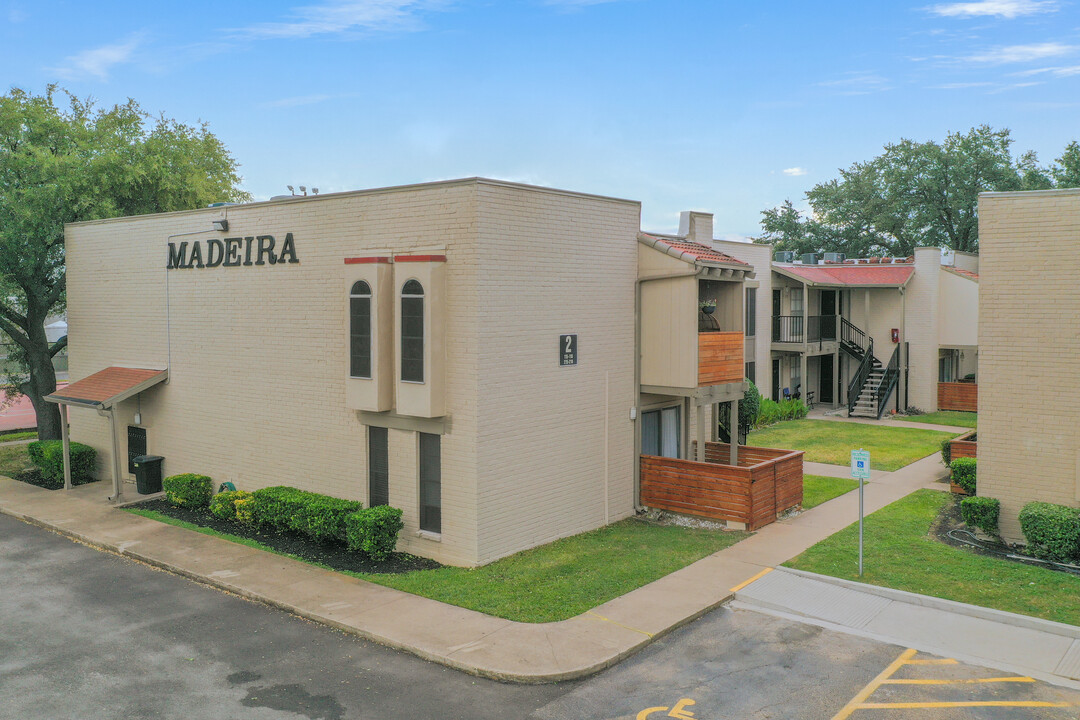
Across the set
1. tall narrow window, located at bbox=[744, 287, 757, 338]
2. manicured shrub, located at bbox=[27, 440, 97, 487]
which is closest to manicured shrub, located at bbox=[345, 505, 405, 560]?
manicured shrub, located at bbox=[27, 440, 97, 487]

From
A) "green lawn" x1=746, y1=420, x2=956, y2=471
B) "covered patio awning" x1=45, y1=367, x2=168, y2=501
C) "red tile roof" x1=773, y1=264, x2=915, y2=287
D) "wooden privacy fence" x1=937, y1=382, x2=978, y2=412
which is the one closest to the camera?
"covered patio awning" x1=45, y1=367, x2=168, y2=501

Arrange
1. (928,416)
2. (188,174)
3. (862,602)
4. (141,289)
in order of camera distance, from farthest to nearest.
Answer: (928,416)
(188,174)
(141,289)
(862,602)

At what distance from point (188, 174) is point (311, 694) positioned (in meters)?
22.5

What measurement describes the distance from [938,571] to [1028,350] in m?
4.54

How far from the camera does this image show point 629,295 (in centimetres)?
1738

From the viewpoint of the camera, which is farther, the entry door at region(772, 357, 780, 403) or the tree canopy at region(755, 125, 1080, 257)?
the tree canopy at region(755, 125, 1080, 257)

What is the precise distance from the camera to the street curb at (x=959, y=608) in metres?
11.3

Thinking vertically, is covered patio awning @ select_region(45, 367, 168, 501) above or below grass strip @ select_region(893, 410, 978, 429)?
above

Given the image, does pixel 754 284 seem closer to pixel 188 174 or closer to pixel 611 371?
pixel 611 371

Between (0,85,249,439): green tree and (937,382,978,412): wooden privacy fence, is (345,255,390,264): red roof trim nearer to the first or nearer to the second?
(0,85,249,439): green tree

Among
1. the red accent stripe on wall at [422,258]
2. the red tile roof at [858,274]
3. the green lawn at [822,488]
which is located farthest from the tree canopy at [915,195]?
the red accent stripe on wall at [422,258]

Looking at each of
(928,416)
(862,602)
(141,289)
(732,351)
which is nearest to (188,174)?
(141,289)

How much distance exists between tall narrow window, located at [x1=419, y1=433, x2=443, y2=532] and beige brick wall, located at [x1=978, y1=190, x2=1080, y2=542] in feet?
33.6

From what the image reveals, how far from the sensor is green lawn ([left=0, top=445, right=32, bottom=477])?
23.7 metres
